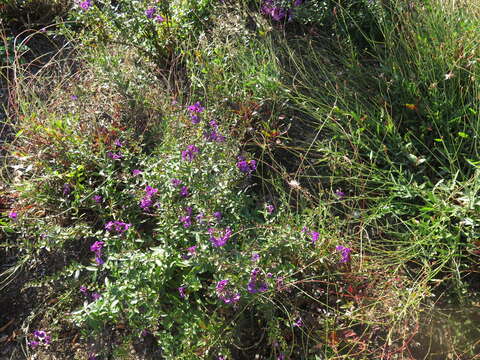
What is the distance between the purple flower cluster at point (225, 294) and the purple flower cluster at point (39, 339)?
902mm

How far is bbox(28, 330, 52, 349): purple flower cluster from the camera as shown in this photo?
226 centimetres

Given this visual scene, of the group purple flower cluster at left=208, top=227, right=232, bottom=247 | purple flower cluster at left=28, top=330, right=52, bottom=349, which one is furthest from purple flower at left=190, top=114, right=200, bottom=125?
purple flower cluster at left=28, top=330, right=52, bottom=349

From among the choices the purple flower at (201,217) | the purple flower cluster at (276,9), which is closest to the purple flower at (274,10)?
the purple flower cluster at (276,9)

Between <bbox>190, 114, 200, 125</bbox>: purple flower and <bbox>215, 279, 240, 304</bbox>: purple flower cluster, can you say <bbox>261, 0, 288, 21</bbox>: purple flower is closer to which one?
<bbox>190, 114, 200, 125</bbox>: purple flower

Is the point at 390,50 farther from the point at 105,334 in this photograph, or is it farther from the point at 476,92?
the point at 105,334

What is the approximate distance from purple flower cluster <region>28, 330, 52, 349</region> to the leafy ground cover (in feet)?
0.04

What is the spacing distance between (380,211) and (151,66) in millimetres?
1894

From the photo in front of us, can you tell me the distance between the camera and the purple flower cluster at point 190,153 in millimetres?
2299

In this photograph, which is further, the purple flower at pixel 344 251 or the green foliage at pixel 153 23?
the green foliage at pixel 153 23

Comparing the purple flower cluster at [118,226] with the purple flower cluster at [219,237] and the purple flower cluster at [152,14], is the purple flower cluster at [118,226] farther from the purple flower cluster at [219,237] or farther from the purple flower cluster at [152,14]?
the purple flower cluster at [152,14]

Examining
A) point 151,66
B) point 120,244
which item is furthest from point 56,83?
point 120,244

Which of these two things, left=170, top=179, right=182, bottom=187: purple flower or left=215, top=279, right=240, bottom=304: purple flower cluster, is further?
left=170, top=179, right=182, bottom=187: purple flower

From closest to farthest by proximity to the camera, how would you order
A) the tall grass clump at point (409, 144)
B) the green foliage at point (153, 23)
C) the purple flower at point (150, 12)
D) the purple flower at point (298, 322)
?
the purple flower at point (298, 322)
the tall grass clump at point (409, 144)
the purple flower at point (150, 12)
the green foliage at point (153, 23)

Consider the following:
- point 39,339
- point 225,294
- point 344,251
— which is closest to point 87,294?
point 39,339
